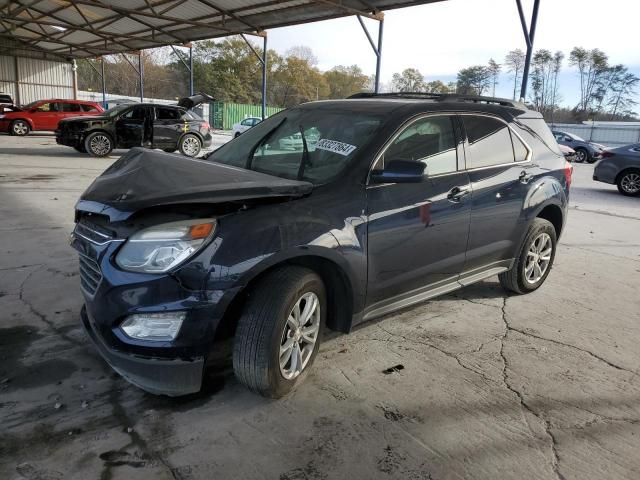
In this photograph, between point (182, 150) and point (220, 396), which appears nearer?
point (220, 396)

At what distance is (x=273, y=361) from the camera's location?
261 cm

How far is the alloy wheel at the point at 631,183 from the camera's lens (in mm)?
11969

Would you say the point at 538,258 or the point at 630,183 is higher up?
the point at 630,183

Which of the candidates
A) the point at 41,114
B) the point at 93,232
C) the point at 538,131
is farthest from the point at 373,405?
the point at 41,114

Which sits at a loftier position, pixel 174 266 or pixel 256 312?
pixel 174 266

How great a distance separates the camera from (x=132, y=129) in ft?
48.4

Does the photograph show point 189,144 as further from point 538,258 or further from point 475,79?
point 475,79

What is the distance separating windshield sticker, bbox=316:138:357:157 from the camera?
3208 mm

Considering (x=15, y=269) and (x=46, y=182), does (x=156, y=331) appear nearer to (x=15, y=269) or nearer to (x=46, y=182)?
(x=15, y=269)

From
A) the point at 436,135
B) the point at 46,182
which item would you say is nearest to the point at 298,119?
the point at 436,135

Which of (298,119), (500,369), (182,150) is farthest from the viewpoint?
(182,150)

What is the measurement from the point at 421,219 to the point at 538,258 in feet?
6.46

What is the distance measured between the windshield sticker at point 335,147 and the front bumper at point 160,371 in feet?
5.15

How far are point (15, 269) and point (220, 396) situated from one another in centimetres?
305
